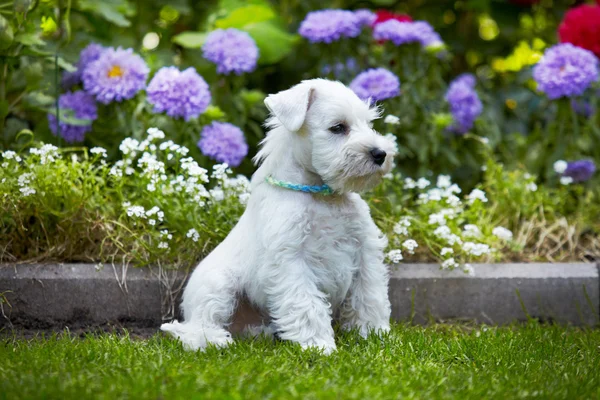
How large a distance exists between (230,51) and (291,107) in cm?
176

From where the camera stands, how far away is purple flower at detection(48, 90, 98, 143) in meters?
4.82

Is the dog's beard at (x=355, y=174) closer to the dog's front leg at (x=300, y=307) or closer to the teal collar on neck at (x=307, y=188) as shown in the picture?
the teal collar on neck at (x=307, y=188)

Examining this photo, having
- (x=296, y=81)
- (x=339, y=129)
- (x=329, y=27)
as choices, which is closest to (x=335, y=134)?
(x=339, y=129)

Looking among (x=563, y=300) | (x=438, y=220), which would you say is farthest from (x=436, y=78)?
(x=563, y=300)

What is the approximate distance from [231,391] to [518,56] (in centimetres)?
553

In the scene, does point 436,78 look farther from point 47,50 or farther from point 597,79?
point 47,50

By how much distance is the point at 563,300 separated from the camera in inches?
175

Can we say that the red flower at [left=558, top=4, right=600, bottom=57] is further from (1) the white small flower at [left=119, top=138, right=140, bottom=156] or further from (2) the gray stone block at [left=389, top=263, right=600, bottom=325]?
(1) the white small flower at [left=119, top=138, right=140, bottom=156]

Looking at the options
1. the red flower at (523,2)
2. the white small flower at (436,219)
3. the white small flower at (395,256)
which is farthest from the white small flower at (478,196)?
the red flower at (523,2)

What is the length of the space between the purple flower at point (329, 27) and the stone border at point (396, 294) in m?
1.82

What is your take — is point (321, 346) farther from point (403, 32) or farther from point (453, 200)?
point (403, 32)

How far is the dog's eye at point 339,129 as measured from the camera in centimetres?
345

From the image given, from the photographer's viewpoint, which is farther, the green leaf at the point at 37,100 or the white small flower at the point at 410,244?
the green leaf at the point at 37,100

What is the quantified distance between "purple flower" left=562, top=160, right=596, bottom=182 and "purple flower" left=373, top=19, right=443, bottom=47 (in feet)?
4.21
